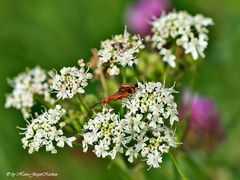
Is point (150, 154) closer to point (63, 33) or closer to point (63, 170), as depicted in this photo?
point (63, 170)

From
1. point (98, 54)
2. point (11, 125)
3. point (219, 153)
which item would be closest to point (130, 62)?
point (98, 54)

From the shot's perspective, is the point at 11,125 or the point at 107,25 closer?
the point at 11,125

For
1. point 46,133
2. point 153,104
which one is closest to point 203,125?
point 153,104

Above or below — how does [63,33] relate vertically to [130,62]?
above

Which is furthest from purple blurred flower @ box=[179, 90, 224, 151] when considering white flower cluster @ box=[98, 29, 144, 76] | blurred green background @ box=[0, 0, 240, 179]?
white flower cluster @ box=[98, 29, 144, 76]

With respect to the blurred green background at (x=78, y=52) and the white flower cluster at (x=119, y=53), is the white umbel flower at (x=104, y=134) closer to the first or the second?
the white flower cluster at (x=119, y=53)

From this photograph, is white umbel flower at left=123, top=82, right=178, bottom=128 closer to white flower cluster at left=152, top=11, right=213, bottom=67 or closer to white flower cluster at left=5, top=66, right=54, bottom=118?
white flower cluster at left=152, top=11, right=213, bottom=67

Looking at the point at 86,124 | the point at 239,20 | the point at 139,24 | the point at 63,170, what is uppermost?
the point at 139,24
